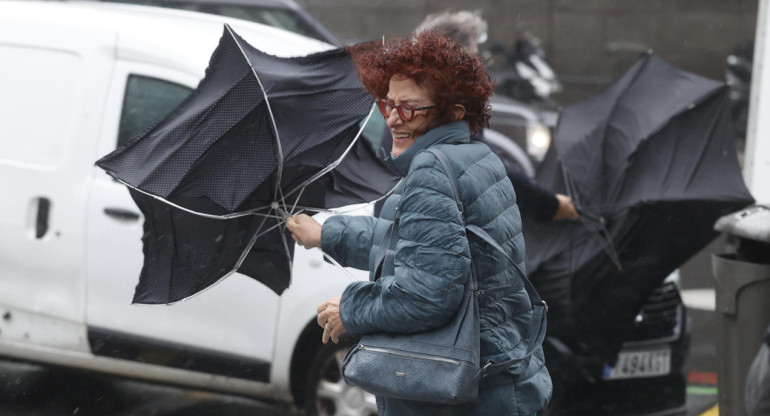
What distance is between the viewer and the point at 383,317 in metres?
2.95

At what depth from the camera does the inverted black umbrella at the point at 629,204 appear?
516 centimetres

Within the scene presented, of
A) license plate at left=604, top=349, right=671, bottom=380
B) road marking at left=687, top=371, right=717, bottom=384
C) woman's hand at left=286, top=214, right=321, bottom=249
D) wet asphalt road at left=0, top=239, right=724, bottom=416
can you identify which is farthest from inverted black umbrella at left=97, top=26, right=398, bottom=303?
road marking at left=687, top=371, right=717, bottom=384

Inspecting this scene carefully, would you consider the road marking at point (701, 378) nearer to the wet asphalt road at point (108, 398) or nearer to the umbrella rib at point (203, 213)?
the wet asphalt road at point (108, 398)

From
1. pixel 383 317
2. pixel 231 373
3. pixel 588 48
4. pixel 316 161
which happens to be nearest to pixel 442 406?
pixel 383 317

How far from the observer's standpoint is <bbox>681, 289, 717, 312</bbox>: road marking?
862cm

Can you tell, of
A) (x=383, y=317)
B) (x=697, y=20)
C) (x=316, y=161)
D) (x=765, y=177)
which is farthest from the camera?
(x=697, y=20)

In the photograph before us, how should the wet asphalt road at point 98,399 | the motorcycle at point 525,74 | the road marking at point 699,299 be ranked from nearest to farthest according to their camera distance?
the wet asphalt road at point 98,399, the road marking at point 699,299, the motorcycle at point 525,74

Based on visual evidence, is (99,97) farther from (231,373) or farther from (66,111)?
(231,373)

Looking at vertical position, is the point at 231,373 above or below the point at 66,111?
below

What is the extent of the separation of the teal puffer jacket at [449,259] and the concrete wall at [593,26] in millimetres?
15565

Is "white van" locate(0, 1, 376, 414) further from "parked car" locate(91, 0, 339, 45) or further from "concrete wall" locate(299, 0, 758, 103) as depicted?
"concrete wall" locate(299, 0, 758, 103)

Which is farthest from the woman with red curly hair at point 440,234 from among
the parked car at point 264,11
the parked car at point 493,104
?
the parked car at point 264,11

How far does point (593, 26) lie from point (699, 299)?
11.0 m

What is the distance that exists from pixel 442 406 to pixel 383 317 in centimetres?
30
